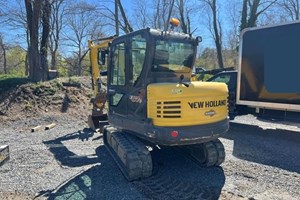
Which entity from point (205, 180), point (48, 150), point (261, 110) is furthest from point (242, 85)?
point (48, 150)

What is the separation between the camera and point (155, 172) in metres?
5.56

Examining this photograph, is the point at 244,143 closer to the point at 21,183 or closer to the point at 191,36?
the point at 191,36

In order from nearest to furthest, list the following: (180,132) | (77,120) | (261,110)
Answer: (180,132), (261,110), (77,120)

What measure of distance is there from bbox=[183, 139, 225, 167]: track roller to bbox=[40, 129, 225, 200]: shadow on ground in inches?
5.0

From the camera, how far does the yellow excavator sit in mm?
5016

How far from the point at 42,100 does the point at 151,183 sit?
25.3 ft

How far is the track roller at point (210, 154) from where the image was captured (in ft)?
18.4

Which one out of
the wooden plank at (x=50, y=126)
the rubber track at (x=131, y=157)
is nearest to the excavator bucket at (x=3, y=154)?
→ the rubber track at (x=131, y=157)

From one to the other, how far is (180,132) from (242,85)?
4.31 m

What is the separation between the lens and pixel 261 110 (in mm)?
8281

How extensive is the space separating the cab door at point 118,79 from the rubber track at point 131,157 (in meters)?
0.56

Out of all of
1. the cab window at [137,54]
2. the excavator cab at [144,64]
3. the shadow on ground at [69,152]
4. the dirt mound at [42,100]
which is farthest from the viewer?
the dirt mound at [42,100]

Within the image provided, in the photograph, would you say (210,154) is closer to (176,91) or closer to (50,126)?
(176,91)

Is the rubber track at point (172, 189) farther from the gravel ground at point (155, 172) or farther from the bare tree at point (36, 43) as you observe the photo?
the bare tree at point (36, 43)
